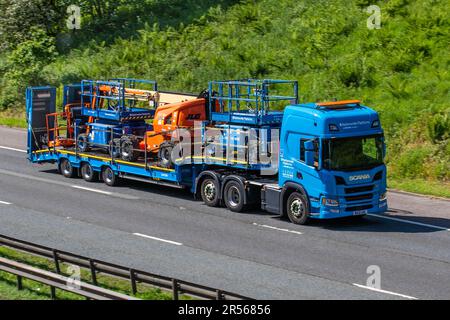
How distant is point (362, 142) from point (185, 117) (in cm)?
679

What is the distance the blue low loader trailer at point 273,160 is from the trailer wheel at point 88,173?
4cm

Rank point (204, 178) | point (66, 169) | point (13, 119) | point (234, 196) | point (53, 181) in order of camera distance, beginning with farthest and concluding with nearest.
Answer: point (13, 119)
point (66, 169)
point (53, 181)
point (204, 178)
point (234, 196)

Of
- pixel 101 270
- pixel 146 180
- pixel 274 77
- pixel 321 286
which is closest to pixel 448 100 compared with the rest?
pixel 274 77

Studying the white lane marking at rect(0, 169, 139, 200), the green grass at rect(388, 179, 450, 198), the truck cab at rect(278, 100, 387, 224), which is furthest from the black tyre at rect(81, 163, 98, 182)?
the green grass at rect(388, 179, 450, 198)

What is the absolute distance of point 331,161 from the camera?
2445cm

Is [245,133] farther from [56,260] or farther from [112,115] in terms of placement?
[56,260]

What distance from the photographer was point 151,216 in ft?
87.2

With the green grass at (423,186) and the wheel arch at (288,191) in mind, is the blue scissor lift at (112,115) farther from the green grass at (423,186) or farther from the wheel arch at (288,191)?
the green grass at (423,186)

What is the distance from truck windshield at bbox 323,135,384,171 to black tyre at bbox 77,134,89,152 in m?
11.0

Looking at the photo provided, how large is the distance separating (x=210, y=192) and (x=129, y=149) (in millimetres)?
4016

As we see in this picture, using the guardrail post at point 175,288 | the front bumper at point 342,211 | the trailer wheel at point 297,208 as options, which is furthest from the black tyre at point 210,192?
the guardrail post at point 175,288

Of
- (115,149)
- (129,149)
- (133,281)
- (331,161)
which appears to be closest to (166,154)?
(129,149)

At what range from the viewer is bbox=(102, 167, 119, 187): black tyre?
30875mm

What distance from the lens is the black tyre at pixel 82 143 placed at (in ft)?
106
